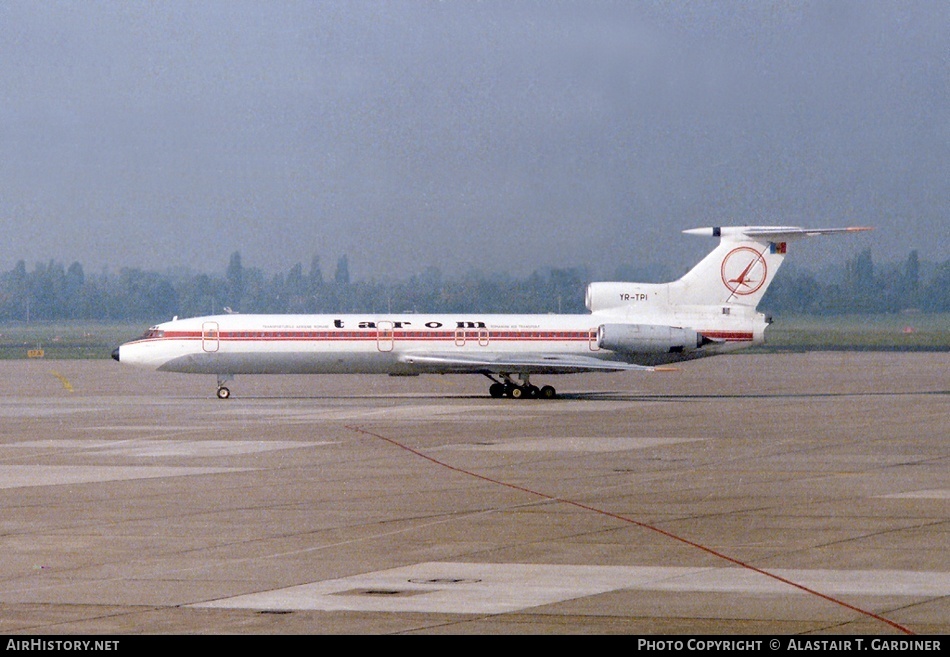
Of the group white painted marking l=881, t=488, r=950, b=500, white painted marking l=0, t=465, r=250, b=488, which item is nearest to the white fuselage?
white painted marking l=0, t=465, r=250, b=488

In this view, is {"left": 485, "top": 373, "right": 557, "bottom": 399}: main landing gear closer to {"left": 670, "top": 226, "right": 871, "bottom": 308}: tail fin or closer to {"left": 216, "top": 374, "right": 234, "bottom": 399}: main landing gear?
{"left": 670, "top": 226, "right": 871, "bottom": 308}: tail fin

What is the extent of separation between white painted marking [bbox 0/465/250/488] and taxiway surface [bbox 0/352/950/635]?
11 centimetres

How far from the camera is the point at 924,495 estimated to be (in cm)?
2061

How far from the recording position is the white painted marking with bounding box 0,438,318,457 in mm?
28328

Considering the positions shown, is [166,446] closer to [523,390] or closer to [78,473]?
[78,473]

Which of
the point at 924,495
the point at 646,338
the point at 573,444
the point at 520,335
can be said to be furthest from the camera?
the point at 520,335

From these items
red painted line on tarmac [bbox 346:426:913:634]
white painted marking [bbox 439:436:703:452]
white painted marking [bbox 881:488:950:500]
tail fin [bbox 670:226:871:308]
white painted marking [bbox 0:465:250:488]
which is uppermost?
tail fin [bbox 670:226:871:308]

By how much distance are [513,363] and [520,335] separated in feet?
5.44

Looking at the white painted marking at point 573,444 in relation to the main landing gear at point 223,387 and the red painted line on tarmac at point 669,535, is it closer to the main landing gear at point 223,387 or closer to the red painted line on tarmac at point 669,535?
the red painted line on tarmac at point 669,535

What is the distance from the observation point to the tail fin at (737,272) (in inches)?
1943

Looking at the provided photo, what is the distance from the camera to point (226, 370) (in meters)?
49.1

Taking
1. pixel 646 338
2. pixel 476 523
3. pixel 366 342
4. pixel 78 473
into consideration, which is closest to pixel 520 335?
pixel 646 338

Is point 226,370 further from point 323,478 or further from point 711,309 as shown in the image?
point 323,478

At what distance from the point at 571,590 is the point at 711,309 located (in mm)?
37170
